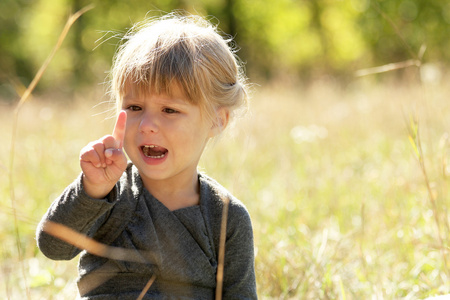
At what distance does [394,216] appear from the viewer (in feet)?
10.6

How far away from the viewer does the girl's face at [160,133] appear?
1.79 metres

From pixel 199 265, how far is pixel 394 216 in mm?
1766

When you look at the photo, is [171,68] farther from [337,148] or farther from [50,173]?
[337,148]

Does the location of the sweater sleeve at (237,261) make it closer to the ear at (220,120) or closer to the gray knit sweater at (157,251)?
the gray knit sweater at (157,251)

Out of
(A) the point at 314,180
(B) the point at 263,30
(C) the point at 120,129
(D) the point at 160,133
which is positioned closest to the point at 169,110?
(D) the point at 160,133

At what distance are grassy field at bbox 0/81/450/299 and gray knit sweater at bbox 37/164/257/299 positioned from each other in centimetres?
20

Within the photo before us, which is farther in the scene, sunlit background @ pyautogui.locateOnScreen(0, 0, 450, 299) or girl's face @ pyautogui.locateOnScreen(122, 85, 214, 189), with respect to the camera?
sunlit background @ pyautogui.locateOnScreen(0, 0, 450, 299)

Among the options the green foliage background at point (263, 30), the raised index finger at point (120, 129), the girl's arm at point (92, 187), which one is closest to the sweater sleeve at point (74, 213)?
the girl's arm at point (92, 187)

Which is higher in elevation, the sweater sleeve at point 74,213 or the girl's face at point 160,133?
the girl's face at point 160,133

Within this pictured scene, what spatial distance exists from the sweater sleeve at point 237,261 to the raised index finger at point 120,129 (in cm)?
48

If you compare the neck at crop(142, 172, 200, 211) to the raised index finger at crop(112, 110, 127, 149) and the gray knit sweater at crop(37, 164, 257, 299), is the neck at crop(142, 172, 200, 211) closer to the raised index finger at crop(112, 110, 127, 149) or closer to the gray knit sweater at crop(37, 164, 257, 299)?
the gray knit sweater at crop(37, 164, 257, 299)

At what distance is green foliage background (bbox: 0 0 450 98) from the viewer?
850 inches

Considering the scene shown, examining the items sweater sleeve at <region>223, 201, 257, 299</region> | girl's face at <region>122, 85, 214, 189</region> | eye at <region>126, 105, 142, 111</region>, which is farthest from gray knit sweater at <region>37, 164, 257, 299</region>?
eye at <region>126, 105, 142, 111</region>

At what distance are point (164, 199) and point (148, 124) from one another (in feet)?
0.96
